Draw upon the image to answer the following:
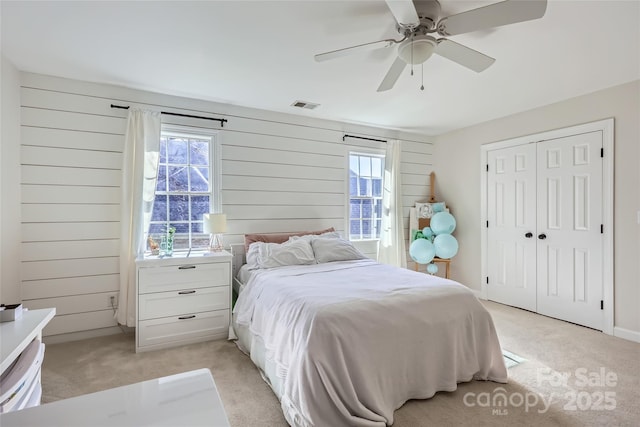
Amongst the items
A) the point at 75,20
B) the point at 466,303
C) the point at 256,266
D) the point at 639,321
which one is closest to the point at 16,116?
the point at 75,20

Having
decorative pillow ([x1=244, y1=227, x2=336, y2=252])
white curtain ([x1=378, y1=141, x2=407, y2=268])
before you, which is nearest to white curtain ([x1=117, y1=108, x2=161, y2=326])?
decorative pillow ([x1=244, y1=227, x2=336, y2=252])

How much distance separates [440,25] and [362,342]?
191cm

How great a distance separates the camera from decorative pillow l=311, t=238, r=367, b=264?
3.27 m

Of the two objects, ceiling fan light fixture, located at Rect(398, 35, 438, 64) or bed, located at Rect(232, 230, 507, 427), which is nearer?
bed, located at Rect(232, 230, 507, 427)

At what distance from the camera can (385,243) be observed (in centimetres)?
456

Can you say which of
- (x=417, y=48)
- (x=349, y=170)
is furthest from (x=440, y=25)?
(x=349, y=170)

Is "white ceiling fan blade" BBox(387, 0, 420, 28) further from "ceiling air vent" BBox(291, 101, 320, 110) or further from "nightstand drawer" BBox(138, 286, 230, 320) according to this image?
"nightstand drawer" BBox(138, 286, 230, 320)

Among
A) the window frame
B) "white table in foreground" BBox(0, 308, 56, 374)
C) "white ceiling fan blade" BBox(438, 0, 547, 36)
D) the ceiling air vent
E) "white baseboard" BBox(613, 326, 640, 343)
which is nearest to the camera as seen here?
"white table in foreground" BBox(0, 308, 56, 374)

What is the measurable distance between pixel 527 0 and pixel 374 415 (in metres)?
2.27

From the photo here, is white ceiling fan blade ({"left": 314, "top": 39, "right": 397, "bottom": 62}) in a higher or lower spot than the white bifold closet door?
higher

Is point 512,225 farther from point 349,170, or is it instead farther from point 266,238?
point 266,238

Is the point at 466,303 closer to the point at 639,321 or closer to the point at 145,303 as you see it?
the point at 639,321

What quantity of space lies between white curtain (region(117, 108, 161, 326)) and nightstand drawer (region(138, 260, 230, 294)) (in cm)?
39

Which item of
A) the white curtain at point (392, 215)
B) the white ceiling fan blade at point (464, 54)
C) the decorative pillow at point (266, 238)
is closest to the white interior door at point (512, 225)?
the white curtain at point (392, 215)
